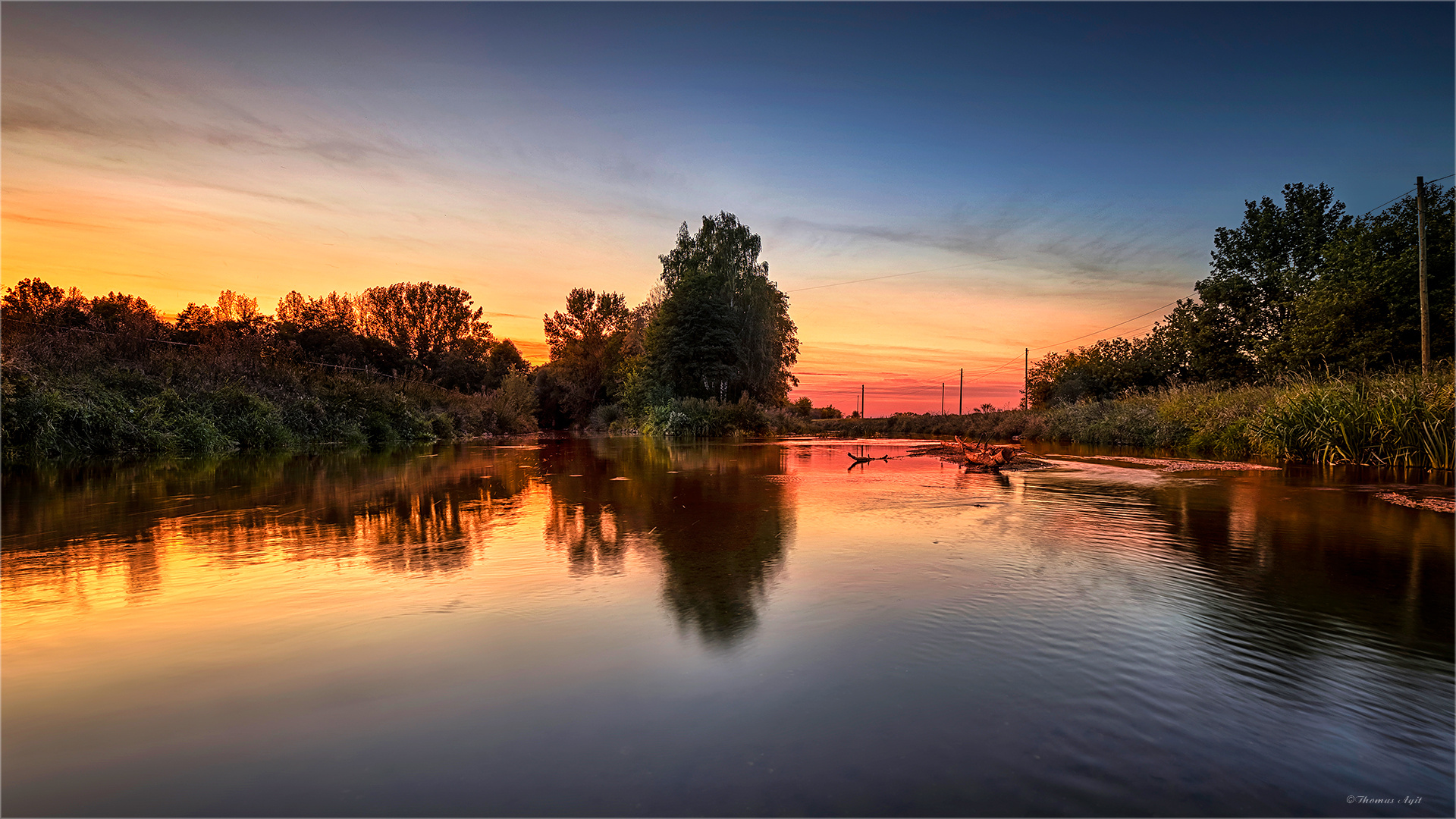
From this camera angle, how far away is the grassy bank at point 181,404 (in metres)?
14.2

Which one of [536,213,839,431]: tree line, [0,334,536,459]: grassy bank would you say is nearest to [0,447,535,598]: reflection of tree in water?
[0,334,536,459]: grassy bank

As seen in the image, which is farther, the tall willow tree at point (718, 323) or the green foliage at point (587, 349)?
the green foliage at point (587, 349)

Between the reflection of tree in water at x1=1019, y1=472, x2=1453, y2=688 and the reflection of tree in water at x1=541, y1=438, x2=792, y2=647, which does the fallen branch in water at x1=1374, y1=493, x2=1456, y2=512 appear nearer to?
the reflection of tree in water at x1=1019, y1=472, x2=1453, y2=688

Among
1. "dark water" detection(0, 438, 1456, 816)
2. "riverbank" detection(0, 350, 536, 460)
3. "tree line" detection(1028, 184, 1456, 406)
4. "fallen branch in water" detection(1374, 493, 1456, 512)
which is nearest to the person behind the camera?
"dark water" detection(0, 438, 1456, 816)

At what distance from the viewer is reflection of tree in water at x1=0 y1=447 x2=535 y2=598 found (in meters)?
5.00

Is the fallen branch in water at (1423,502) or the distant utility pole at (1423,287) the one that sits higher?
the distant utility pole at (1423,287)

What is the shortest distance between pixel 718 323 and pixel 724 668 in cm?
3743

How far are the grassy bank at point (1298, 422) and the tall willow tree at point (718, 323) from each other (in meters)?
18.0

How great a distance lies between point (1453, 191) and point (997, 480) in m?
33.5

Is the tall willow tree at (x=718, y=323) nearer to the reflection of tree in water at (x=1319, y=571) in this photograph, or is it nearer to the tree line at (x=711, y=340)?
the tree line at (x=711, y=340)

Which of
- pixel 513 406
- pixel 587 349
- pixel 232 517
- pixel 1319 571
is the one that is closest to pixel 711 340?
pixel 513 406

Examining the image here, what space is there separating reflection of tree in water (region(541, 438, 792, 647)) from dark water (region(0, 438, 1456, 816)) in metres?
0.06

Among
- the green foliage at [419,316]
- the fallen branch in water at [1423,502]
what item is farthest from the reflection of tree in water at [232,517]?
the green foliage at [419,316]

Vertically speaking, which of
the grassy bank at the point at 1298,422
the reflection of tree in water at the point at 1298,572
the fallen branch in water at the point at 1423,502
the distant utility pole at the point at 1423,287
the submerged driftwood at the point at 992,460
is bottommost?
the reflection of tree in water at the point at 1298,572
